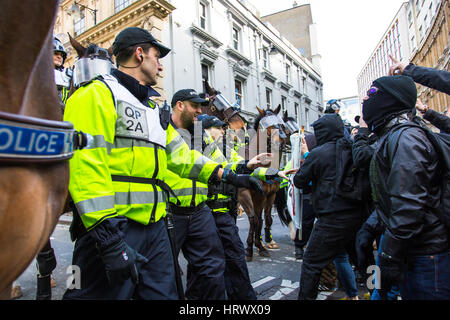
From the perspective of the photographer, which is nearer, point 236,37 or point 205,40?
point 205,40

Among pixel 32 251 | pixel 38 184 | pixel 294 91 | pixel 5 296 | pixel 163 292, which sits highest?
pixel 294 91

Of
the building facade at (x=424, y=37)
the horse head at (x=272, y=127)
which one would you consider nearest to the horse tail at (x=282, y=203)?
the horse head at (x=272, y=127)

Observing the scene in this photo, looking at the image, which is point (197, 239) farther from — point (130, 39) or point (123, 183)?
point (130, 39)

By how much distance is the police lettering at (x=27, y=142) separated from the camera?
58 cm

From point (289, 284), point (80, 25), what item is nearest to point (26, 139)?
point (289, 284)

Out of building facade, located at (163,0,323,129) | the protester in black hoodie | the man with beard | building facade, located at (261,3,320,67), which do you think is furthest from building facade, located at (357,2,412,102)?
the man with beard

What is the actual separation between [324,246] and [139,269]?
2033 millimetres

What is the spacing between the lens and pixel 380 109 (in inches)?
92.7

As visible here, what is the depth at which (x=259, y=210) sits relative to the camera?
6262mm

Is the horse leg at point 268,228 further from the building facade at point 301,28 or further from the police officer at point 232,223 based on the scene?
the building facade at point 301,28
